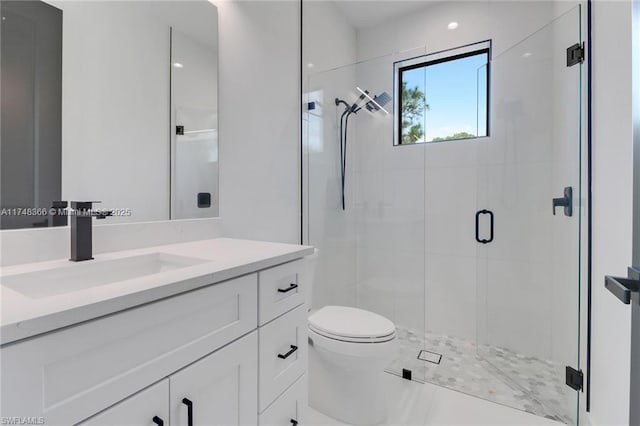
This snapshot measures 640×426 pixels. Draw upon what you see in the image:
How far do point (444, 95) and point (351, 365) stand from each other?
2098 mm

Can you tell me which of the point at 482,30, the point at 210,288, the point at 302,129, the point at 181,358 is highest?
the point at 482,30

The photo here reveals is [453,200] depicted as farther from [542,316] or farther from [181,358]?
[181,358]

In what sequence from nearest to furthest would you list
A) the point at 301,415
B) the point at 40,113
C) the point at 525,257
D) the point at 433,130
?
the point at 40,113, the point at 301,415, the point at 525,257, the point at 433,130

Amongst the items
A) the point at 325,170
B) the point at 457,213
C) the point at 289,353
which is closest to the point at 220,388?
the point at 289,353

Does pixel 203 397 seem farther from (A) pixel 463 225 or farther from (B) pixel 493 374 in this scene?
(A) pixel 463 225

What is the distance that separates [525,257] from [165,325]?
2.32 meters

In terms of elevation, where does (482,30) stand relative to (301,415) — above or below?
above

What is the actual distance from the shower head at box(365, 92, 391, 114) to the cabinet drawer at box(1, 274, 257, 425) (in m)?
1.88

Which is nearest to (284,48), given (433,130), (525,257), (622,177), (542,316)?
(433,130)

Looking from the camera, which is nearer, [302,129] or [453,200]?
[302,129]

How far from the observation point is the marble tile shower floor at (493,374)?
165 cm

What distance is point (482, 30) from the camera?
91.5 inches

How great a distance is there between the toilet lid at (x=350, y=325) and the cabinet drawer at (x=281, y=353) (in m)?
0.38

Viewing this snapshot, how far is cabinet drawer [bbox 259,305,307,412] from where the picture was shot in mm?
950
